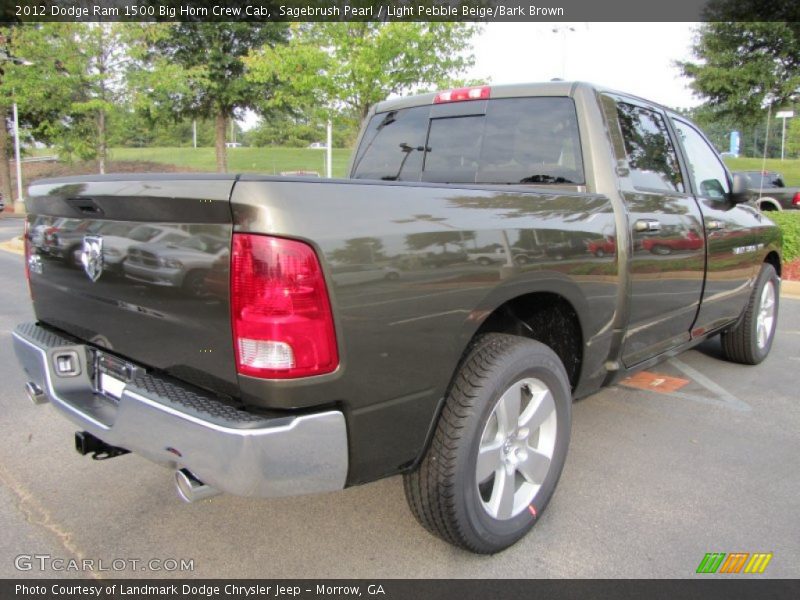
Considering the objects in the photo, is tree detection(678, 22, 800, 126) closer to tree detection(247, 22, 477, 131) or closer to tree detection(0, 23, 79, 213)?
tree detection(247, 22, 477, 131)

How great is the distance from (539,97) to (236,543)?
8.48ft

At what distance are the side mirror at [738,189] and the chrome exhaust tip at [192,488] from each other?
366 cm

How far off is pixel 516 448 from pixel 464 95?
6.63 ft

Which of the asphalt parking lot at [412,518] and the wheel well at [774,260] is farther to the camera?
the wheel well at [774,260]

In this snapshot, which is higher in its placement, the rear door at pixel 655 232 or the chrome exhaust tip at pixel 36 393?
the rear door at pixel 655 232

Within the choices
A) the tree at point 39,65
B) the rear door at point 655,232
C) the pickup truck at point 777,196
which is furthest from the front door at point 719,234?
the tree at point 39,65

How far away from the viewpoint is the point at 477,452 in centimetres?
218

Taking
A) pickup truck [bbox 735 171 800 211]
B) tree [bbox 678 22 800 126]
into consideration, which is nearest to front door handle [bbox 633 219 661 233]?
tree [bbox 678 22 800 126]

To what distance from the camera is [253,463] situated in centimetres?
171

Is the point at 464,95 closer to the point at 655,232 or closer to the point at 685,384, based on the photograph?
the point at 655,232

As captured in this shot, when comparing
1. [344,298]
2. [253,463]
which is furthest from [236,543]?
[344,298]

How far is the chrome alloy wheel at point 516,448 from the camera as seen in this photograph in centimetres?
233

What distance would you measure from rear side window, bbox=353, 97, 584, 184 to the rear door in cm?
25

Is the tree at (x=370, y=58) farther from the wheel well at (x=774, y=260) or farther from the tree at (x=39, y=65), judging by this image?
the tree at (x=39, y=65)
